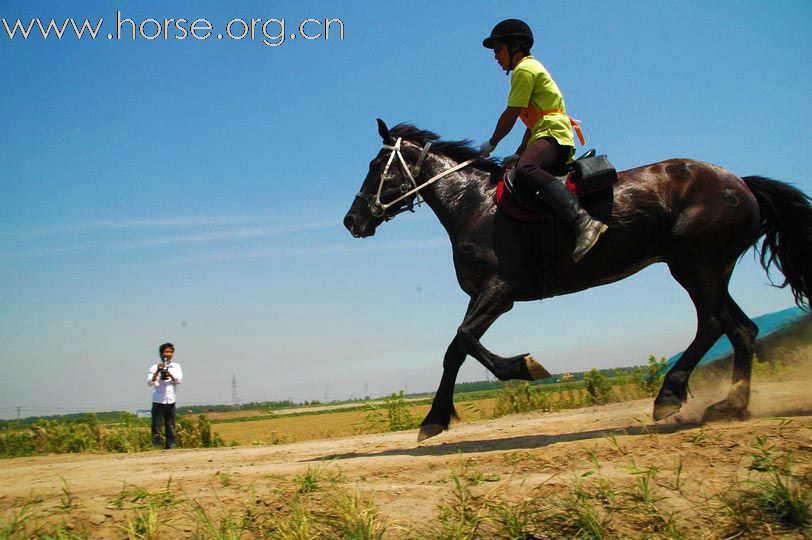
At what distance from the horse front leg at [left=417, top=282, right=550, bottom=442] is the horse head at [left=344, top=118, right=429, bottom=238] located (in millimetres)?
1437

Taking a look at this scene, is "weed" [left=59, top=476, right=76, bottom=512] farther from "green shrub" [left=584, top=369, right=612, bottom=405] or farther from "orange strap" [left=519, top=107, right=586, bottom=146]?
"green shrub" [left=584, top=369, right=612, bottom=405]

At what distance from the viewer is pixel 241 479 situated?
5379mm

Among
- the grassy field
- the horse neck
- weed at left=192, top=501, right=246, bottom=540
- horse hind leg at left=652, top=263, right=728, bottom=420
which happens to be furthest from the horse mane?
the grassy field

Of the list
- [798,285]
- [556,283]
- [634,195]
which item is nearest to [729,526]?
[556,283]

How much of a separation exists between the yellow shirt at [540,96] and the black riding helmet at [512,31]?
0.25 meters

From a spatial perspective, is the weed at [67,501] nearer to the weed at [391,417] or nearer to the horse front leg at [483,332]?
the horse front leg at [483,332]

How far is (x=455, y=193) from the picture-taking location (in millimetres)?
7203

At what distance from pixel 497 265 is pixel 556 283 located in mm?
627

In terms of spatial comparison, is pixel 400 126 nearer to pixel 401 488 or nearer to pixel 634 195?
pixel 634 195

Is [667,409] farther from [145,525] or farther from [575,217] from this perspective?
[145,525]

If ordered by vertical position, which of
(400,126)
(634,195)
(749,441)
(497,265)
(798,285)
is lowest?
(749,441)

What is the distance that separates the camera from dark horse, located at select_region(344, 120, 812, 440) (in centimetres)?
650

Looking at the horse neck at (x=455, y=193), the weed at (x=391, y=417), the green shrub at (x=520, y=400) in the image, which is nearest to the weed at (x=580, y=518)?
the horse neck at (x=455, y=193)

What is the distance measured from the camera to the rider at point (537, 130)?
6250 mm
